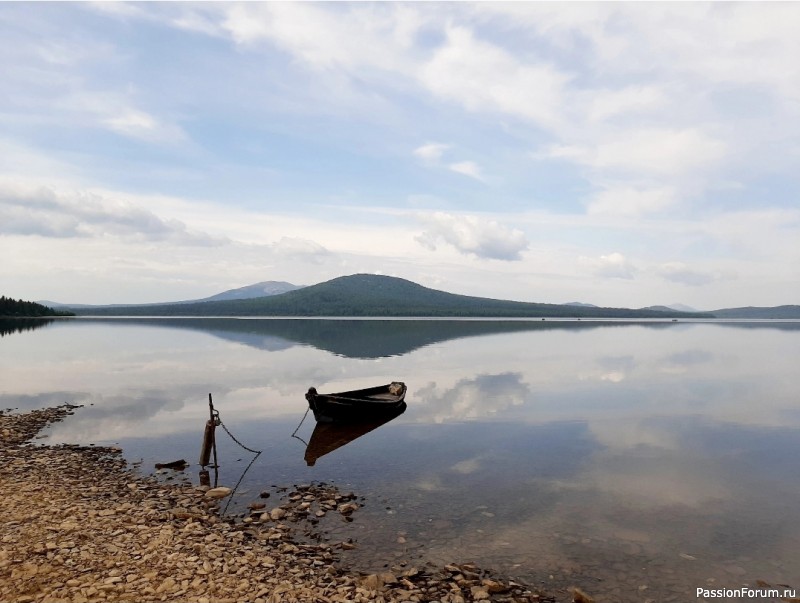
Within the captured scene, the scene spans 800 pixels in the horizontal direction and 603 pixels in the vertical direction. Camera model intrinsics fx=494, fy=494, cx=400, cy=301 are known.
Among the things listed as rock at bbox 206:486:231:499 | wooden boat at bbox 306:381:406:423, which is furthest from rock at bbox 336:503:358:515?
wooden boat at bbox 306:381:406:423

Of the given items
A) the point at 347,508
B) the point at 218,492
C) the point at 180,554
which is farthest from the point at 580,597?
the point at 218,492

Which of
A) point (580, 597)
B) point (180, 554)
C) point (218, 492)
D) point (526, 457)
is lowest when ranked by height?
point (526, 457)

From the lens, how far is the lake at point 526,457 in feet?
50.6

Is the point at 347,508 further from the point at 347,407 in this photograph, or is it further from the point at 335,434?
the point at 347,407

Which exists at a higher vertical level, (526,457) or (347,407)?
(347,407)

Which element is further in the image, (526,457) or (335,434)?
(335,434)

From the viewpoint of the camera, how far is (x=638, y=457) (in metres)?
26.5

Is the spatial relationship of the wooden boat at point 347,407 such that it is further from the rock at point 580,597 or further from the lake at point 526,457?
the rock at point 580,597

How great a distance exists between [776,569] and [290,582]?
46.6ft

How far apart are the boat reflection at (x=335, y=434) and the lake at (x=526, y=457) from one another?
57 centimetres

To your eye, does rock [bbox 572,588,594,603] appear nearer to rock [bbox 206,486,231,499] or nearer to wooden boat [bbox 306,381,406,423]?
rock [bbox 206,486,231,499]

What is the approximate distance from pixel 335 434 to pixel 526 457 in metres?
12.0

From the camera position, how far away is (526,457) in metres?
26.1

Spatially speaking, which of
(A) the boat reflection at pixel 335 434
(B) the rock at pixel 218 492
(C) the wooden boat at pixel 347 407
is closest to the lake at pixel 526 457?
(A) the boat reflection at pixel 335 434
